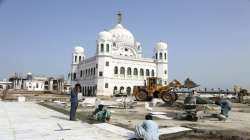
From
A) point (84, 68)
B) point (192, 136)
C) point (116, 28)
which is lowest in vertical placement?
point (192, 136)

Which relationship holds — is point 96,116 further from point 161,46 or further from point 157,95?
point 161,46

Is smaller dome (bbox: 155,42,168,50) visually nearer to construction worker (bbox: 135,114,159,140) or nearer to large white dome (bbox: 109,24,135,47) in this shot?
large white dome (bbox: 109,24,135,47)

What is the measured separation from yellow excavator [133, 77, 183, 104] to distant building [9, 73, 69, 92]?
6909 cm

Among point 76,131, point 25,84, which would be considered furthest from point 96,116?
point 25,84

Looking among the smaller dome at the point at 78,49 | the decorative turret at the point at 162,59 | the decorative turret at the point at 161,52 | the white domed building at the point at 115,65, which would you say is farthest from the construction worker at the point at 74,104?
the smaller dome at the point at 78,49

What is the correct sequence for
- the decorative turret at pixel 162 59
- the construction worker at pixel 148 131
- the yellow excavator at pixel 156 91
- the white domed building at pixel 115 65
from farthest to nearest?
the decorative turret at pixel 162 59, the white domed building at pixel 115 65, the yellow excavator at pixel 156 91, the construction worker at pixel 148 131

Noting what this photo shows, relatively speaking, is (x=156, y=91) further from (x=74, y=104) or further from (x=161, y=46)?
(x=161, y=46)

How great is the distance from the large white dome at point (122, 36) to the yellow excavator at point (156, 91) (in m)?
41.4

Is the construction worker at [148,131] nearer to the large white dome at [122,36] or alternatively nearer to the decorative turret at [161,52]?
the decorative turret at [161,52]

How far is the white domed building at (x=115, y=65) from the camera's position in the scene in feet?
194

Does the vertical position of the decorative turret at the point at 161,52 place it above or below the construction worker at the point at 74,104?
above

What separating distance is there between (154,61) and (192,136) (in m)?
59.8

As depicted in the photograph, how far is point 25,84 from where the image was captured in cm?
9850

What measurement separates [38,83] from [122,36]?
44.8m
